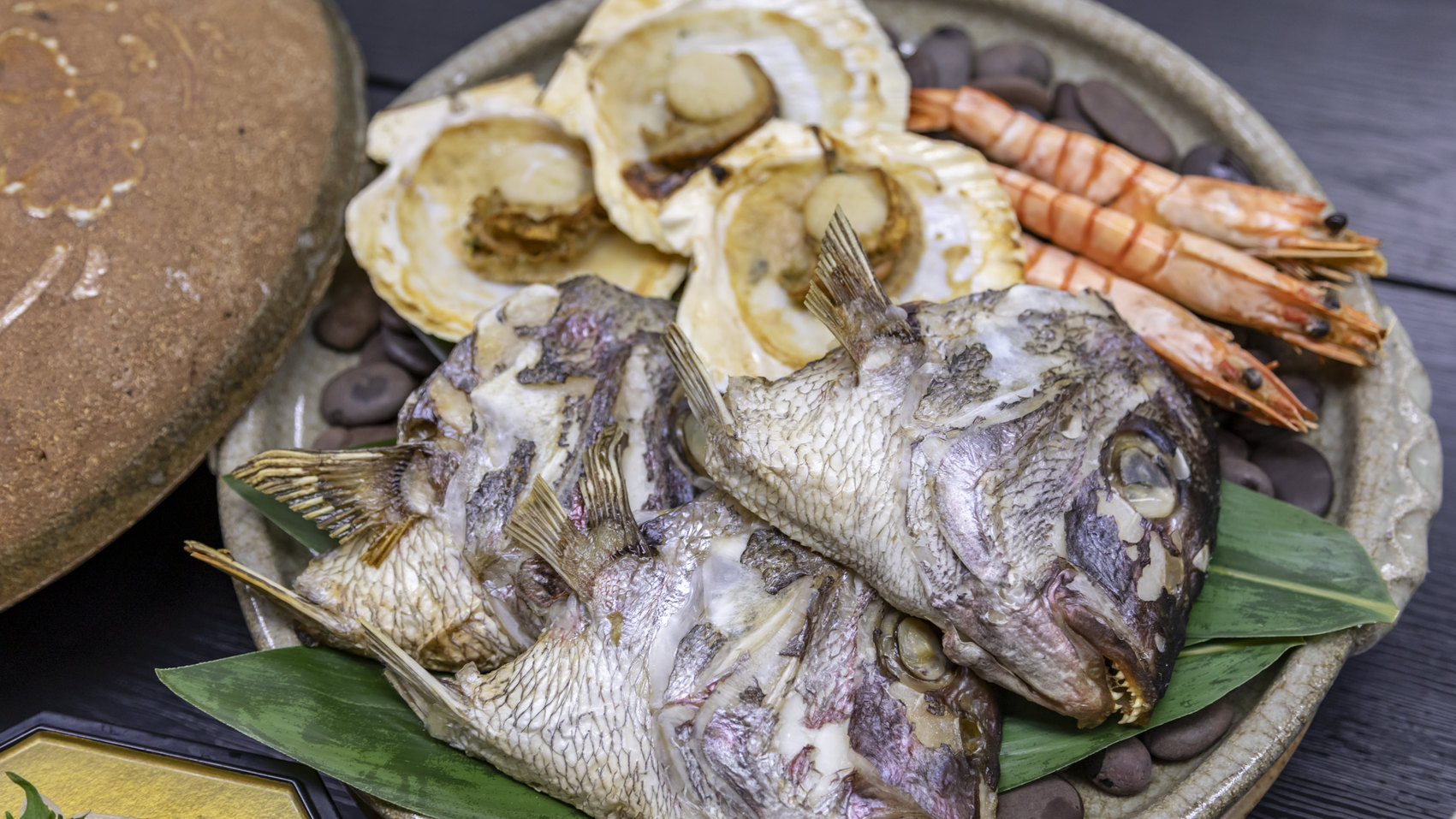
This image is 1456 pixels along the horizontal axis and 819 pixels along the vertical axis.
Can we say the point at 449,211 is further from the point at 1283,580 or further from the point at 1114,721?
the point at 1283,580

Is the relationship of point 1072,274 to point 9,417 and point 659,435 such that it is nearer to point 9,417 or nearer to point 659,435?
point 659,435

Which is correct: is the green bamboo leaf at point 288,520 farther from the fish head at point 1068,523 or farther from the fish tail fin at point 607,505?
the fish head at point 1068,523

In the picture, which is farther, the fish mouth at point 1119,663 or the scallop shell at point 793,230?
the scallop shell at point 793,230

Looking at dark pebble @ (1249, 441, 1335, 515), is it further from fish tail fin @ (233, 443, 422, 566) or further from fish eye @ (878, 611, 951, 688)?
fish tail fin @ (233, 443, 422, 566)

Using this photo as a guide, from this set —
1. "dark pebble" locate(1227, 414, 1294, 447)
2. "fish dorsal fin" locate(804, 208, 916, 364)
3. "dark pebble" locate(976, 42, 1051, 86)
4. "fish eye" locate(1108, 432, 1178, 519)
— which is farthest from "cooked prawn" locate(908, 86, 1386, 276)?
"fish dorsal fin" locate(804, 208, 916, 364)

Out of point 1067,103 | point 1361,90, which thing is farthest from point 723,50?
point 1361,90

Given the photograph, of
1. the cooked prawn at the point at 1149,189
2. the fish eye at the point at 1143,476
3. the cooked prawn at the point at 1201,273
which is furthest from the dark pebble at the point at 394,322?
the fish eye at the point at 1143,476

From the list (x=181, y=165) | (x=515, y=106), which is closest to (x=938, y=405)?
(x=515, y=106)
